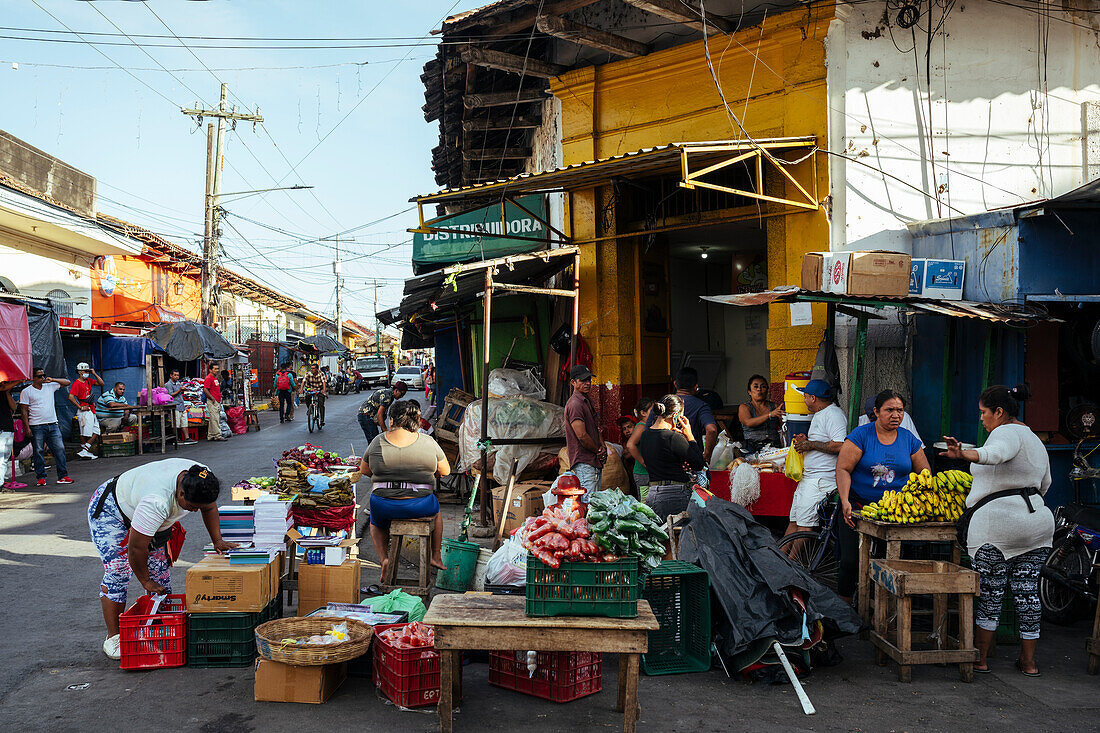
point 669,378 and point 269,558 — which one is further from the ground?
point 669,378

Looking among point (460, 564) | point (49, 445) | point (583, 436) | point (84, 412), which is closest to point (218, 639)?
point (460, 564)

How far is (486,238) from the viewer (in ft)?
41.5

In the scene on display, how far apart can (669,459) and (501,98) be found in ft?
23.8

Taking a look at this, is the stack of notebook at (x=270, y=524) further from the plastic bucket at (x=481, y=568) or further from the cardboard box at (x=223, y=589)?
the plastic bucket at (x=481, y=568)

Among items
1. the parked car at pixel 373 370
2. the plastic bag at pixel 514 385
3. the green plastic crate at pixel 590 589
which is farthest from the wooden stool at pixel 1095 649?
the parked car at pixel 373 370

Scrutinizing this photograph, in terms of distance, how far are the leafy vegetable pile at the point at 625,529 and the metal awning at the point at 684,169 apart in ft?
13.3

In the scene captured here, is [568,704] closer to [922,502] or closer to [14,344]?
[922,502]

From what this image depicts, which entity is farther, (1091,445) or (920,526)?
(1091,445)

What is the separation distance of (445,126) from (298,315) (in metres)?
51.9

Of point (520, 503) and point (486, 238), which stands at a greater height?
point (486, 238)

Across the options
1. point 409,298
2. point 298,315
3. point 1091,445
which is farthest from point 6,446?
point 298,315

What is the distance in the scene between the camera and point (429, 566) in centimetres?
680

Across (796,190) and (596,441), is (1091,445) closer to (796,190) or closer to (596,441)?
(796,190)

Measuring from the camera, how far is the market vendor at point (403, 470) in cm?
679
